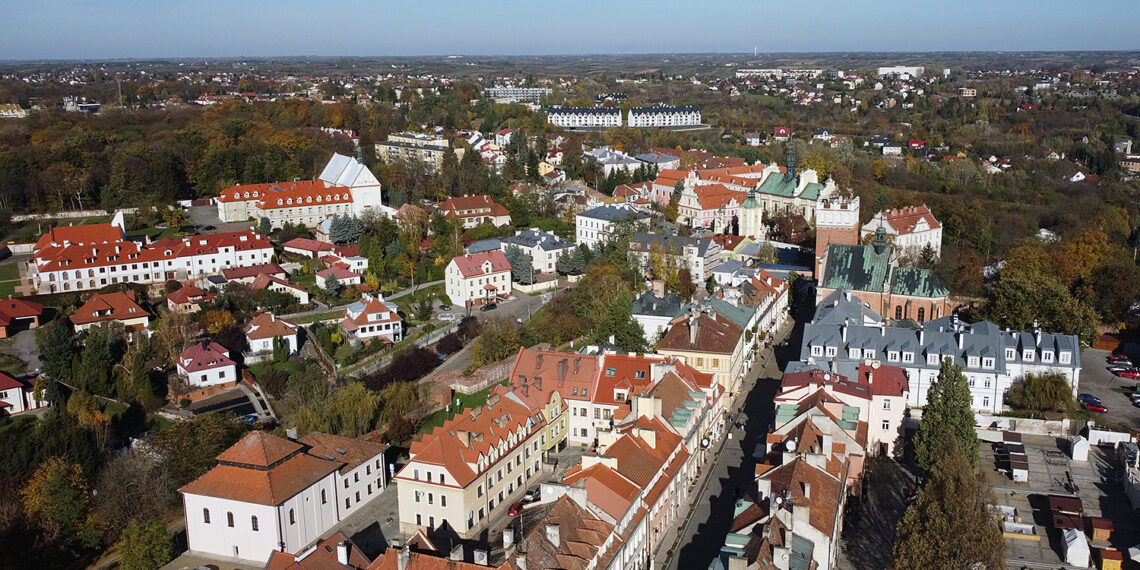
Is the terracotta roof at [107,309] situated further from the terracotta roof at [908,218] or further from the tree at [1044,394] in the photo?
the tree at [1044,394]

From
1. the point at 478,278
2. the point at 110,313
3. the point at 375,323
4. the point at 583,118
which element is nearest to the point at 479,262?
the point at 478,278

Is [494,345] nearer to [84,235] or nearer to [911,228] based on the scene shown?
[911,228]

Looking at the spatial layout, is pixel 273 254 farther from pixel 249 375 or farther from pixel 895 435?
pixel 895 435

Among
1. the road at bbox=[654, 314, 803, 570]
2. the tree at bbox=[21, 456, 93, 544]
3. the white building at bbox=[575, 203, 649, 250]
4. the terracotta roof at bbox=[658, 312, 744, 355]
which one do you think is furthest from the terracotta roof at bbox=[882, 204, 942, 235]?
the tree at bbox=[21, 456, 93, 544]

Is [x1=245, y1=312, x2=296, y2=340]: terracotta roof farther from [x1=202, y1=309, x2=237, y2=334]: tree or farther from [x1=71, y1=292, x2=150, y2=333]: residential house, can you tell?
[x1=71, y1=292, x2=150, y2=333]: residential house

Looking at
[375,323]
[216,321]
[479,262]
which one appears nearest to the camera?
[375,323]

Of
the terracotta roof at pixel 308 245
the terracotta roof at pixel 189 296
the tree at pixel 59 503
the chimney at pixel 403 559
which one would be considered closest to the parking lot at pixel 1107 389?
the chimney at pixel 403 559
